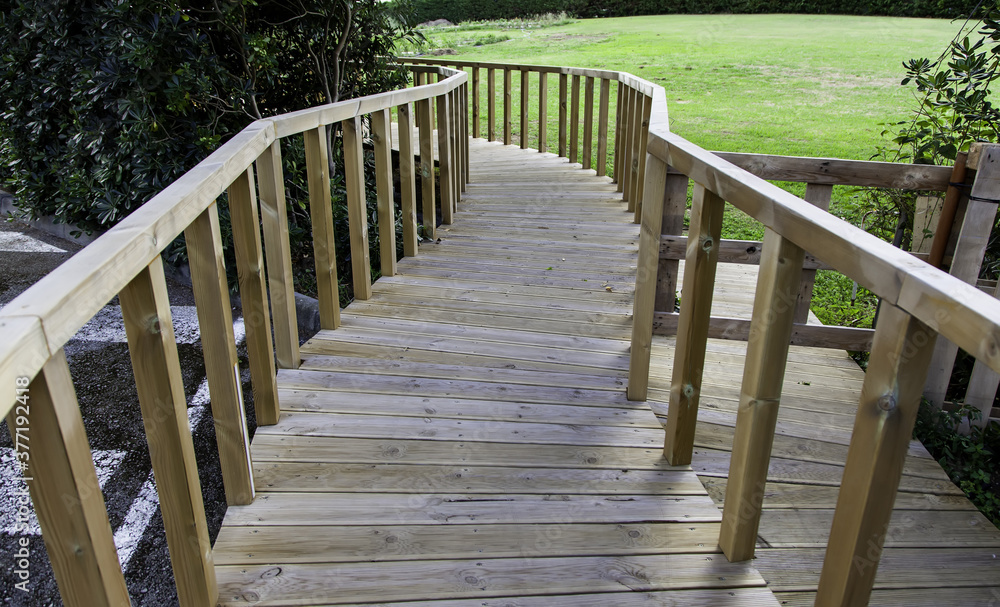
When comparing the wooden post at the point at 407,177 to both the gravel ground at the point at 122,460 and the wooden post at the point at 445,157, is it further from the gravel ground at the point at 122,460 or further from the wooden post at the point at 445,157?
the gravel ground at the point at 122,460

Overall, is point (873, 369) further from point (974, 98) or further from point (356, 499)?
point (974, 98)

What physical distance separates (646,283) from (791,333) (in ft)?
2.65

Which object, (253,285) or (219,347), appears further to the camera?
(253,285)

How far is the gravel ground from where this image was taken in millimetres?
2529

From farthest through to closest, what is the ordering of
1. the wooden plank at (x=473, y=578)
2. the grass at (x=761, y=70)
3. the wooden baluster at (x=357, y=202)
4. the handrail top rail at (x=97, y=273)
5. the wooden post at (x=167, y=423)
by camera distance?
the grass at (x=761, y=70)
the wooden baluster at (x=357, y=202)
the wooden plank at (x=473, y=578)
the wooden post at (x=167, y=423)
the handrail top rail at (x=97, y=273)

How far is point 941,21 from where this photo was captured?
22984 mm

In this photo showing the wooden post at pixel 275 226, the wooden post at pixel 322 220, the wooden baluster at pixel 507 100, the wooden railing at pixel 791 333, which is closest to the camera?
the wooden railing at pixel 791 333

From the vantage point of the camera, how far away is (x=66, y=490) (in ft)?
3.30

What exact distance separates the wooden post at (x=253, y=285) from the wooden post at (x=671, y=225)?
1.97 m

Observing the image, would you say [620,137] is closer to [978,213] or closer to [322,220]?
[978,213]

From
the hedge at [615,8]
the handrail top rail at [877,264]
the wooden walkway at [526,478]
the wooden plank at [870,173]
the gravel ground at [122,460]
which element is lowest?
the gravel ground at [122,460]

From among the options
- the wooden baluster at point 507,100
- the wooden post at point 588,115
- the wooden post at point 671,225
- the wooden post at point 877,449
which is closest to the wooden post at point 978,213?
the wooden post at point 671,225

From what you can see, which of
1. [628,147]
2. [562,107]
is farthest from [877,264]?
[562,107]

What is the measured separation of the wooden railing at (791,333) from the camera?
3.59ft
